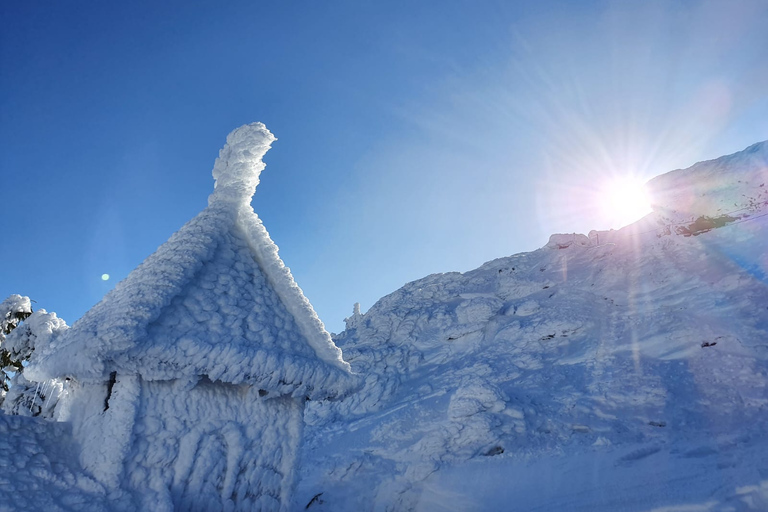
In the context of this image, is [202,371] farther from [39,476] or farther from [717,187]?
[717,187]

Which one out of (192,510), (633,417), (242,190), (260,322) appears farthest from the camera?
(633,417)

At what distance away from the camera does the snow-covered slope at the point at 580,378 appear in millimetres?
8773

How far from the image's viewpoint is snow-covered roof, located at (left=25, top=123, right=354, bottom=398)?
12.9ft

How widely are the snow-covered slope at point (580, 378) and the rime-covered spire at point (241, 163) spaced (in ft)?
19.7

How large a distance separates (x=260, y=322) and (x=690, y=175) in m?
25.8

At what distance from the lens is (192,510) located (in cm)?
410

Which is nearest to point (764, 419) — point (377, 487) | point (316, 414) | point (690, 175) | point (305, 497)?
point (377, 487)

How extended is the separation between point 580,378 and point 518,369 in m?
2.25

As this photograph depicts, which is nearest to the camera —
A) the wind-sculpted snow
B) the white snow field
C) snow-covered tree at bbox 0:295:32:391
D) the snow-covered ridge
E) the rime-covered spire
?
the wind-sculpted snow

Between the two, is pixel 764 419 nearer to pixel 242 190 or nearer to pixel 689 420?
pixel 689 420

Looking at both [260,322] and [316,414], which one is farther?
[316,414]

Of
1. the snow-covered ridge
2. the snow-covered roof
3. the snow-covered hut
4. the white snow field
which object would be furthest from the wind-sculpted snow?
the snow-covered ridge

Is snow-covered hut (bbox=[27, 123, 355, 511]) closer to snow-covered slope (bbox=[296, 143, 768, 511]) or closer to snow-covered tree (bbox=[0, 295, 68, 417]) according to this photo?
snow-covered tree (bbox=[0, 295, 68, 417])

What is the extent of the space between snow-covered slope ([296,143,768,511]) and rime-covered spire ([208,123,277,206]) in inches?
236
